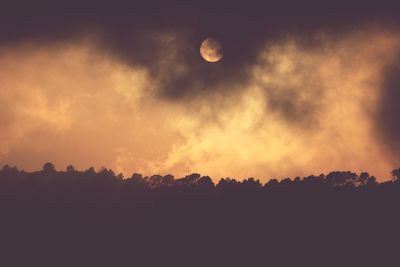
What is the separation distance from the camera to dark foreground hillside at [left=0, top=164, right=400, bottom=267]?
391ft

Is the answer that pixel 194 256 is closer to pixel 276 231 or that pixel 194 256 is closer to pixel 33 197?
pixel 276 231

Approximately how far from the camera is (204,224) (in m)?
142

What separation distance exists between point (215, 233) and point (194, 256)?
13188 mm

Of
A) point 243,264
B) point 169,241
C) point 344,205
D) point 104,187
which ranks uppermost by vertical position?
point 104,187

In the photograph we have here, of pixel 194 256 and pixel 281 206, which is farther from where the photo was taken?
pixel 281 206

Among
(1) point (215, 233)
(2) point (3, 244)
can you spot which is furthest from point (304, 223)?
(2) point (3, 244)

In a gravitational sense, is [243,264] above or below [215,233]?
below

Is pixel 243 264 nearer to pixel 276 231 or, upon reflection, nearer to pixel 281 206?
pixel 276 231

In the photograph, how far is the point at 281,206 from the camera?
142500 mm

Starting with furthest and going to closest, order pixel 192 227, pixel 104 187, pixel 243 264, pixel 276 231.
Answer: pixel 104 187 < pixel 192 227 < pixel 276 231 < pixel 243 264

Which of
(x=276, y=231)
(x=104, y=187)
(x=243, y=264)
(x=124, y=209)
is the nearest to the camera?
(x=243, y=264)

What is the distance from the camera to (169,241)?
13612 centimetres

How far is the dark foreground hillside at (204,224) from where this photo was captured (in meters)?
119

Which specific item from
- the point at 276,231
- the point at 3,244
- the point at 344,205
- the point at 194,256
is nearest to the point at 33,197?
the point at 3,244
